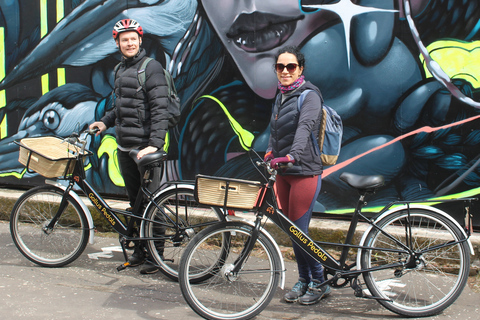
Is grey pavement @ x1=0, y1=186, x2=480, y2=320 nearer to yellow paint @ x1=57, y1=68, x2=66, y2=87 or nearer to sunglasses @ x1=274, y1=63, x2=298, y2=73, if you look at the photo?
sunglasses @ x1=274, y1=63, x2=298, y2=73

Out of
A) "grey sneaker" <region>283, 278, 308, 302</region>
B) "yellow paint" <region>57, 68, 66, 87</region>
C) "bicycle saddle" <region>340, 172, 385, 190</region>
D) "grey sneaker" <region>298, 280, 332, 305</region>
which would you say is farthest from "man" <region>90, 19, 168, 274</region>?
"yellow paint" <region>57, 68, 66, 87</region>

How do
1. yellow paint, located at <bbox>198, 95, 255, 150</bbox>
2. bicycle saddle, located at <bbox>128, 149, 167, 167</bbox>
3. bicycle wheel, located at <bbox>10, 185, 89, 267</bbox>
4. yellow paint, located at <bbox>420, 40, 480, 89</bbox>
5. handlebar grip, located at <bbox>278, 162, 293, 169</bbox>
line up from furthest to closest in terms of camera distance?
1. yellow paint, located at <bbox>198, 95, 255, 150</bbox>
2. yellow paint, located at <bbox>420, 40, 480, 89</bbox>
3. bicycle wheel, located at <bbox>10, 185, 89, 267</bbox>
4. bicycle saddle, located at <bbox>128, 149, 167, 167</bbox>
5. handlebar grip, located at <bbox>278, 162, 293, 169</bbox>

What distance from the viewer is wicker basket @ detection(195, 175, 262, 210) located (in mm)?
3490

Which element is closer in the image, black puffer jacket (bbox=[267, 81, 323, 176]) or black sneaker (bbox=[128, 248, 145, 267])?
black puffer jacket (bbox=[267, 81, 323, 176])

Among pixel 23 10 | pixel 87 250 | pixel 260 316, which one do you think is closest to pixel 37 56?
pixel 23 10

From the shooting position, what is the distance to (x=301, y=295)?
3.99m

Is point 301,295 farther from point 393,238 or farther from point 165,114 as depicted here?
point 165,114

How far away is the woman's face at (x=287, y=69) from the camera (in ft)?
12.0

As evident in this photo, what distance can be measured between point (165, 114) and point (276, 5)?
1.87m

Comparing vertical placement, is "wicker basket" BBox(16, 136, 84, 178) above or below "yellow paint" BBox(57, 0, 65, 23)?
below

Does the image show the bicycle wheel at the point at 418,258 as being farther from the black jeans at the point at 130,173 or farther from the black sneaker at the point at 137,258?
the black jeans at the point at 130,173

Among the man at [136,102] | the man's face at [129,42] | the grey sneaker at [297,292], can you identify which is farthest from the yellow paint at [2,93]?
the grey sneaker at [297,292]

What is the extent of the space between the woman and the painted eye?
375cm

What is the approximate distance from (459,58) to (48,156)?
146 inches
